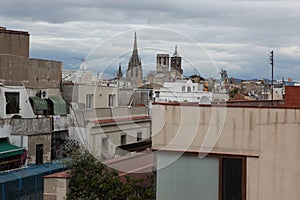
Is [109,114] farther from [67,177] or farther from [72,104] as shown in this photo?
[67,177]

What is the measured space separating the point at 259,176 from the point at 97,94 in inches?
691

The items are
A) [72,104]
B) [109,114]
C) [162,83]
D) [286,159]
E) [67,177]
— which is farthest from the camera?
[162,83]

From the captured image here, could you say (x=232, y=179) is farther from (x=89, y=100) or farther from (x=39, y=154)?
(x=89, y=100)

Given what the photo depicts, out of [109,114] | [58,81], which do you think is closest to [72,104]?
[58,81]

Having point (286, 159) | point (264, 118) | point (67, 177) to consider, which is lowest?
point (67, 177)

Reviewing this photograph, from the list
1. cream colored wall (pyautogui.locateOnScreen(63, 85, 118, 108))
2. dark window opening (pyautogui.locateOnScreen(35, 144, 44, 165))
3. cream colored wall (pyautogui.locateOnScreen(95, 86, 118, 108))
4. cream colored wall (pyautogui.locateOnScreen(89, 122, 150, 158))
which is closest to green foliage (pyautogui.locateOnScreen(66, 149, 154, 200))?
cream colored wall (pyautogui.locateOnScreen(89, 122, 150, 158))

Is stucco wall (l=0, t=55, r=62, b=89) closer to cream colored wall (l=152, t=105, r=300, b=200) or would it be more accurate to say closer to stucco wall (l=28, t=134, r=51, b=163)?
stucco wall (l=28, t=134, r=51, b=163)

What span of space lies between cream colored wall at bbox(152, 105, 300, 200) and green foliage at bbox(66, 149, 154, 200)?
2658 mm

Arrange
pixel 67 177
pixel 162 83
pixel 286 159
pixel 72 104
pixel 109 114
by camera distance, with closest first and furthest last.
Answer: pixel 286 159, pixel 67 177, pixel 109 114, pixel 72 104, pixel 162 83

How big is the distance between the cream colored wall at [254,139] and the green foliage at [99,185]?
2.66 m

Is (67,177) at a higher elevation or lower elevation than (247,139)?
lower

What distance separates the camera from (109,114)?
21.3 meters

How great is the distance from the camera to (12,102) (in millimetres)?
20344

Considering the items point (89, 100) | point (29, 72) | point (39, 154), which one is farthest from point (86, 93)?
point (39, 154)
